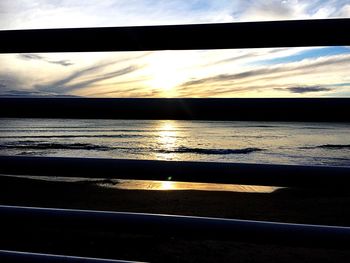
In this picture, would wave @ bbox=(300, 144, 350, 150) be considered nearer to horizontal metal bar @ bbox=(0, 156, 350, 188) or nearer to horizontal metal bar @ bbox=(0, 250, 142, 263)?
horizontal metal bar @ bbox=(0, 156, 350, 188)

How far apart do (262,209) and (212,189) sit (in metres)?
3.53

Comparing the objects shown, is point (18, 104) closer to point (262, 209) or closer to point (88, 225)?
point (88, 225)

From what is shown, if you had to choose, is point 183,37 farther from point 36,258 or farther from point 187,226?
point 36,258

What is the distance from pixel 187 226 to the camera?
2.80 feet

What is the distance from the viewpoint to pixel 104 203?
11508 millimetres

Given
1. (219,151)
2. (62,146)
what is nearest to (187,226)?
(219,151)

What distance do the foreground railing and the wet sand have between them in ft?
7.25

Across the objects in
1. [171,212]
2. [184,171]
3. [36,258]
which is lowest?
[171,212]

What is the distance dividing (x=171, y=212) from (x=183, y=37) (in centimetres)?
988

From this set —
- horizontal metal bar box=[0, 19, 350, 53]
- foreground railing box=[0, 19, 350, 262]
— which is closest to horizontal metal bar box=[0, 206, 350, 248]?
foreground railing box=[0, 19, 350, 262]

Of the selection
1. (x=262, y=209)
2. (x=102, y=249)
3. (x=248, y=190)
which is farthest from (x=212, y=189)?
(x=102, y=249)

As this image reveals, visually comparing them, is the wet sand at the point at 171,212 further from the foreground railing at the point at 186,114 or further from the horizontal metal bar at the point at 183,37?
the horizontal metal bar at the point at 183,37

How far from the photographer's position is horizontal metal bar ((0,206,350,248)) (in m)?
0.80

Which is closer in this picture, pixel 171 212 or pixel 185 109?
pixel 185 109
